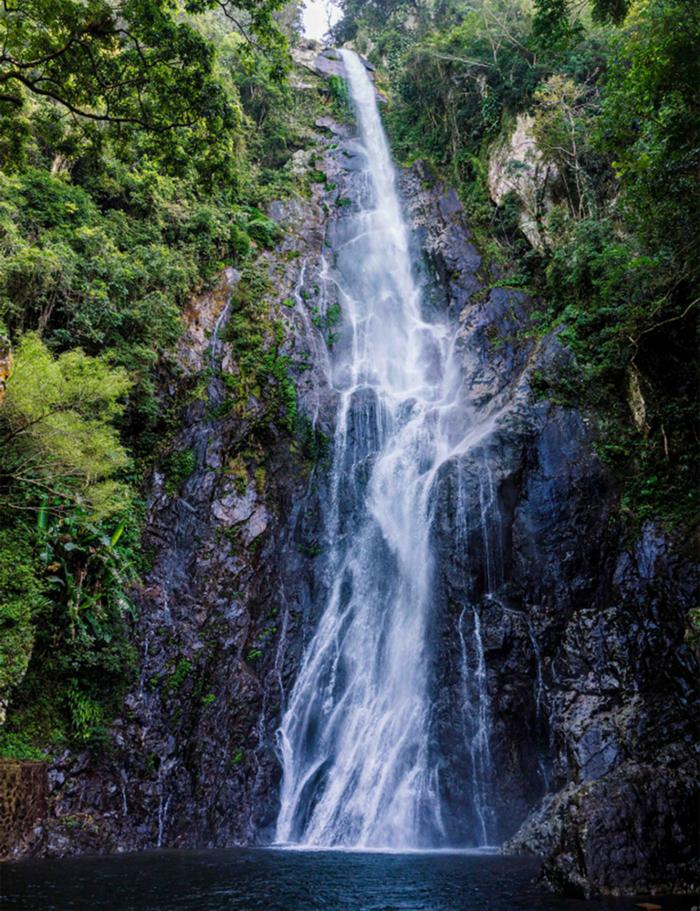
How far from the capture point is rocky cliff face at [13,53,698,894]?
880cm

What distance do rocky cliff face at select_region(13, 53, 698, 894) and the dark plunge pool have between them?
843 mm

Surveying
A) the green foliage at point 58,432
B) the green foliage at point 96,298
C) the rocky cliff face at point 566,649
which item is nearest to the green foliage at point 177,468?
the green foliage at point 96,298

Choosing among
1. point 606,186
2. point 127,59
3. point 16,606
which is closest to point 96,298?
point 16,606

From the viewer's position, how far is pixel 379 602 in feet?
43.6

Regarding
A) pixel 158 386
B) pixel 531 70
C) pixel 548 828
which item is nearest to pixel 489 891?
pixel 548 828

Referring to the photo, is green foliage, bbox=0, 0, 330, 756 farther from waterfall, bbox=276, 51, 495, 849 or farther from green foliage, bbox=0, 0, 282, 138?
waterfall, bbox=276, 51, 495, 849

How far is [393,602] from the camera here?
13203mm

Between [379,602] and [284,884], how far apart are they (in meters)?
7.10

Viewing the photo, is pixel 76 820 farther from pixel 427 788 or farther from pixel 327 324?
pixel 327 324

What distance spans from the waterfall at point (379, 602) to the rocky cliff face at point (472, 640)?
0.38 m

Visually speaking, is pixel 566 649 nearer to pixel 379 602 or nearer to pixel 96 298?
pixel 379 602

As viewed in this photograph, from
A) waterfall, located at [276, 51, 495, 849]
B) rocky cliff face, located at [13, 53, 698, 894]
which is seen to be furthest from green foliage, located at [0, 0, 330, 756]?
waterfall, located at [276, 51, 495, 849]

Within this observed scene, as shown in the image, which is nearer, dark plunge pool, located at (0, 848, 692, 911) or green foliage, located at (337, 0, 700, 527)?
dark plunge pool, located at (0, 848, 692, 911)

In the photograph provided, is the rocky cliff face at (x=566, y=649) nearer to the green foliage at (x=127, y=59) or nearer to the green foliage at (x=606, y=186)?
the green foliage at (x=606, y=186)
